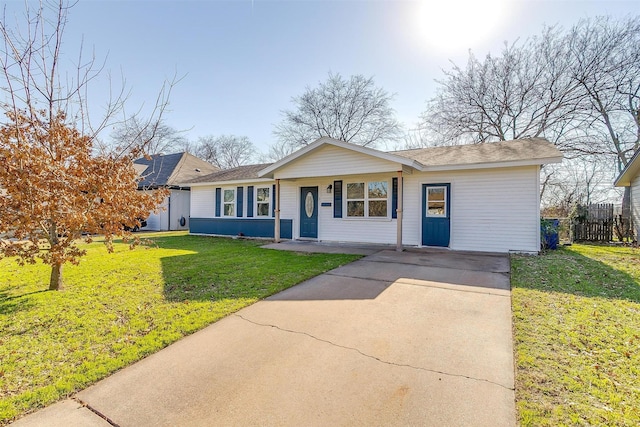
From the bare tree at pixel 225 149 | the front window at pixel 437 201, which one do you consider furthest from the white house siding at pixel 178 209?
the bare tree at pixel 225 149

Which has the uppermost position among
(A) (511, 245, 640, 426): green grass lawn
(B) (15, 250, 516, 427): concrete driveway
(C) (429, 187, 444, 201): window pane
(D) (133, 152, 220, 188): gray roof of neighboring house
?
(D) (133, 152, 220, 188): gray roof of neighboring house

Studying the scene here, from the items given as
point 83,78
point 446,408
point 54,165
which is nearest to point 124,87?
point 83,78

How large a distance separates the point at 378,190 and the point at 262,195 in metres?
5.29

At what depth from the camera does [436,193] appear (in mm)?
9820

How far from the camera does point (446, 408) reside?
86.9 inches

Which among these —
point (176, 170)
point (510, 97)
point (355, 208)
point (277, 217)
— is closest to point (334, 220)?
A: point (355, 208)

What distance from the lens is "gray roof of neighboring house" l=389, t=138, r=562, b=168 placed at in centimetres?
865

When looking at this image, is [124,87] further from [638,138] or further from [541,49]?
[638,138]

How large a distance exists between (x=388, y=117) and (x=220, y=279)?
23697 mm

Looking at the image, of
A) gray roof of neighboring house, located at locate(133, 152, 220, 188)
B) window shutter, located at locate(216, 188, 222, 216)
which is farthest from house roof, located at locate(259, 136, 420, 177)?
gray roof of neighboring house, located at locate(133, 152, 220, 188)

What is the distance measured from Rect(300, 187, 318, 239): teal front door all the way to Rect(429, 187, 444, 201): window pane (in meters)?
4.27

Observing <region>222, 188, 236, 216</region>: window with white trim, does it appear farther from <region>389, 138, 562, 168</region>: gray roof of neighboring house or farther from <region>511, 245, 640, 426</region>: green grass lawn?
<region>511, 245, 640, 426</region>: green grass lawn

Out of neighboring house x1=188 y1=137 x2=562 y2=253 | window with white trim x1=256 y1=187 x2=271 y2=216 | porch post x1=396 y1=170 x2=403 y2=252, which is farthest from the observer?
window with white trim x1=256 y1=187 x2=271 y2=216

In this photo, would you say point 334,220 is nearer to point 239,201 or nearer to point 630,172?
point 239,201
